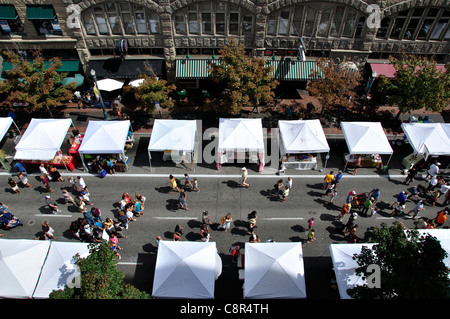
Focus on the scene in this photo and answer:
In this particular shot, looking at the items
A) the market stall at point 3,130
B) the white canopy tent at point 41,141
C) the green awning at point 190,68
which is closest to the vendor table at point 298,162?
the green awning at point 190,68

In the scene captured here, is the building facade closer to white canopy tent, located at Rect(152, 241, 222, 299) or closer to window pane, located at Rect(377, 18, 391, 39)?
window pane, located at Rect(377, 18, 391, 39)

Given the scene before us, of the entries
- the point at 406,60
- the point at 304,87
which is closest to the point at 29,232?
the point at 304,87

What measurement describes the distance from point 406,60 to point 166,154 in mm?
18680

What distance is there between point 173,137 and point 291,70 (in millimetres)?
11805

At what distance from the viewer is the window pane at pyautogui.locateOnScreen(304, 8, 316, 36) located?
24.4m

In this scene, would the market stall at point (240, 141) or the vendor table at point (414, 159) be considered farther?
the vendor table at point (414, 159)

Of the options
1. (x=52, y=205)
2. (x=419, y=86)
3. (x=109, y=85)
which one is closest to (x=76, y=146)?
(x=52, y=205)

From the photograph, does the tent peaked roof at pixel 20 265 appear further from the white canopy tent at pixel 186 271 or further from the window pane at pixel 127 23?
the window pane at pixel 127 23

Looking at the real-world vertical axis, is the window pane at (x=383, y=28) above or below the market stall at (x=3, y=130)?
above

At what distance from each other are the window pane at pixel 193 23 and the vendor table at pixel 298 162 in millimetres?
12402

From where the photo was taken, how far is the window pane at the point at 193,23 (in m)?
24.6

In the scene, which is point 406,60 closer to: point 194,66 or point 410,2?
point 410,2

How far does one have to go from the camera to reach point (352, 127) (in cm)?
2200

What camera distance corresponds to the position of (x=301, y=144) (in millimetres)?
20922
